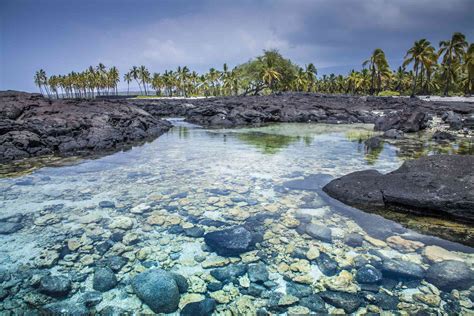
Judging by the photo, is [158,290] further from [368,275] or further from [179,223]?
[368,275]

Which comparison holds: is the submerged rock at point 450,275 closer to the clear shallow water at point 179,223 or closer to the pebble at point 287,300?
the clear shallow water at point 179,223

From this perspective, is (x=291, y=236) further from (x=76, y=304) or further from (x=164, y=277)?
(x=76, y=304)

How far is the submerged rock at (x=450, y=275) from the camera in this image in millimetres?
3740

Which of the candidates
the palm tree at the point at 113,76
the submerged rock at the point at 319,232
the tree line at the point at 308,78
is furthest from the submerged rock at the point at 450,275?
the palm tree at the point at 113,76

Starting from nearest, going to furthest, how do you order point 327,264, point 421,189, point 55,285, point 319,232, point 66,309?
point 66,309 → point 55,285 → point 327,264 → point 319,232 → point 421,189

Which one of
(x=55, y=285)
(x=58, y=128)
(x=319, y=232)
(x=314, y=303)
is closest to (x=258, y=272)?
(x=314, y=303)

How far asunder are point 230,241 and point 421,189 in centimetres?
448

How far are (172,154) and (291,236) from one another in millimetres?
9522

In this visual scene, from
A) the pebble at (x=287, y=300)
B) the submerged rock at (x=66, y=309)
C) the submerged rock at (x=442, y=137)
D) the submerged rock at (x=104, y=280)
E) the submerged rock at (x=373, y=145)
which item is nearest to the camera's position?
the submerged rock at (x=66, y=309)

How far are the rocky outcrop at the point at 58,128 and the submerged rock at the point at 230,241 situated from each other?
38.7ft

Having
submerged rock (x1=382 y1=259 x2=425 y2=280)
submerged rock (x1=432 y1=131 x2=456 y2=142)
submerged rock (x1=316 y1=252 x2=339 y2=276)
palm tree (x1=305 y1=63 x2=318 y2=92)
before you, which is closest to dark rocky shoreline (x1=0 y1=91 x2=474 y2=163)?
submerged rock (x1=432 y1=131 x2=456 y2=142)

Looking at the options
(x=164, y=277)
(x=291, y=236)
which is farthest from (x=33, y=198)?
(x=291, y=236)

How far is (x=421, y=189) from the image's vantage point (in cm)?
627

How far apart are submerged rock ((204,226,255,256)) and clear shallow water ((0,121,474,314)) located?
0.18m
